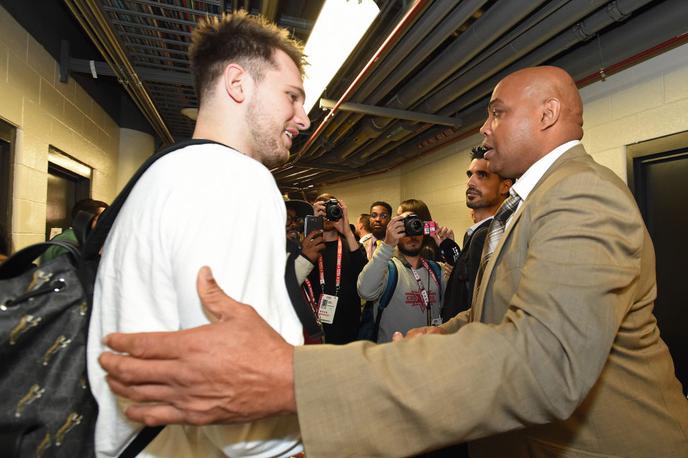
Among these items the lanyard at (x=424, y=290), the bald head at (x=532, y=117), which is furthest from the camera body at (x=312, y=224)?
the bald head at (x=532, y=117)

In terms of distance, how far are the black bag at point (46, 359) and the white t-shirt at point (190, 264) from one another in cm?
3

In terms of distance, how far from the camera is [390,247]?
260 cm

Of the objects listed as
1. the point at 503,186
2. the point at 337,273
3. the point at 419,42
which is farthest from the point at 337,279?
the point at 419,42

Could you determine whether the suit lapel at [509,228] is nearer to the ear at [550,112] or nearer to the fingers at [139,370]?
the ear at [550,112]

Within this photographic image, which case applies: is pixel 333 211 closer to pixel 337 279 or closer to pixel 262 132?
pixel 337 279

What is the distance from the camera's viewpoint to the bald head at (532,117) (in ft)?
4.30

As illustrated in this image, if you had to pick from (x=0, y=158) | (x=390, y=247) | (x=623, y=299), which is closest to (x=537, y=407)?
(x=623, y=299)

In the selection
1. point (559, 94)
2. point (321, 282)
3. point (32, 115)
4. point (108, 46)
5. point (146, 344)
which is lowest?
point (321, 282)

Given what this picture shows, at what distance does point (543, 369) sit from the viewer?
0.70m

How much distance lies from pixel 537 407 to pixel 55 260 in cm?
89

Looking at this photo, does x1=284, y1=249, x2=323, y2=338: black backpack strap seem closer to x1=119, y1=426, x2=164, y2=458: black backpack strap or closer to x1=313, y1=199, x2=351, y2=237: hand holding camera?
x1=119, y1=426, x2=164, y2=458: black backpack strap

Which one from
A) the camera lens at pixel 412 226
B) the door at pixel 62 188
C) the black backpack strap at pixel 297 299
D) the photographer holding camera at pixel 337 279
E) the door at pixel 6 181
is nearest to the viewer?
the black backpack strap at pixel 297 299

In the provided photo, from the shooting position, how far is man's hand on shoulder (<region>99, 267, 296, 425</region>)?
57 centimetres

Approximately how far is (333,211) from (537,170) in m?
1.88
